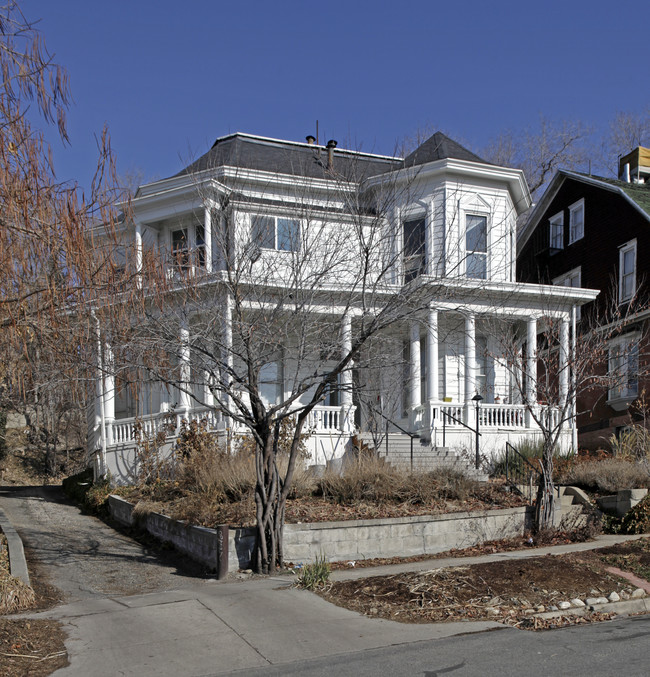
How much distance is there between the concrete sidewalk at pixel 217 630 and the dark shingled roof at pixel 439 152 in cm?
1535

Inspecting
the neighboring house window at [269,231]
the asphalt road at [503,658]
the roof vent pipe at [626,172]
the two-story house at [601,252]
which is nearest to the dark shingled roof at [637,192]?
the two-story house at [601,252]

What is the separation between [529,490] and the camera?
1502 cm

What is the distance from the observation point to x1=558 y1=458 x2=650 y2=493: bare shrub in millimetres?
15539

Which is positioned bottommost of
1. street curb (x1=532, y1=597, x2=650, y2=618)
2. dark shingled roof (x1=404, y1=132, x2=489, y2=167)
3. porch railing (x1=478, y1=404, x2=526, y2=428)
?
street curb (x1=532, y1=597, x2=650, y2=618)

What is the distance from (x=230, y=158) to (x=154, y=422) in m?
8.55

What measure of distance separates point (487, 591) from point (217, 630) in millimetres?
3411

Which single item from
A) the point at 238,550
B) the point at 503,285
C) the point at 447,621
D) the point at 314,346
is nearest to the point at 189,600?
the point at 238,550

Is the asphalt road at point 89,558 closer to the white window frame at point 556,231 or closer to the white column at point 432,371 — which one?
the white column at point 432,371

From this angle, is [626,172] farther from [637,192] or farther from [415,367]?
[415,367]

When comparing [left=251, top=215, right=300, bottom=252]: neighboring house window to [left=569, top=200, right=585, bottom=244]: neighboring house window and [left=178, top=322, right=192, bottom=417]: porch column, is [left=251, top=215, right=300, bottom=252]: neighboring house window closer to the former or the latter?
[left=178, top=322, right=192, bottom=417]: porch column

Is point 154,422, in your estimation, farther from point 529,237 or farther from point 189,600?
point 529,237

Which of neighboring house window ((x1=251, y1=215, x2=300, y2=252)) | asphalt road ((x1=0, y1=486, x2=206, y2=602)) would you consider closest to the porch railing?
neighboring house window ((x1=251, y1=215, x2=300, y2=252))

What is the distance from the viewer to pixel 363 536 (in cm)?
1195

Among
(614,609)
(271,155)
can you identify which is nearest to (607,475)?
(614,609)
